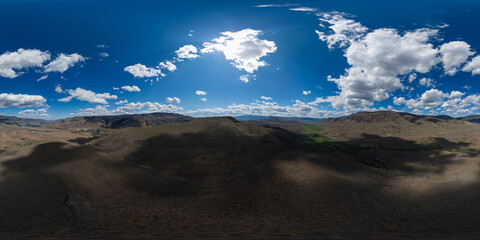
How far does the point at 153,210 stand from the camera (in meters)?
25.4

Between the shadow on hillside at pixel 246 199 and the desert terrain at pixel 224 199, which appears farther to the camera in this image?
the shadow on hillside at pixel 246 199

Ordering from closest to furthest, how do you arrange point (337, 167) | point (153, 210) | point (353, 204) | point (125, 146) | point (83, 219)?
point (83, 219) → point (153, 210) → point (353, 204) → point (337, 167) → point (125, 146)

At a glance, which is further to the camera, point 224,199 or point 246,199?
point 224,199

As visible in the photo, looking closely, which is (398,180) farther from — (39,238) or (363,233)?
(39,238)

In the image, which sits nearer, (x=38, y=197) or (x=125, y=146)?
(x=38, y=197)

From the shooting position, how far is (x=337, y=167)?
41781 mm

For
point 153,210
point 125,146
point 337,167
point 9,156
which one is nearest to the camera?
point 153,210

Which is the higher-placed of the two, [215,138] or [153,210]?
[215,138]

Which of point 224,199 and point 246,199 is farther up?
point 246,199

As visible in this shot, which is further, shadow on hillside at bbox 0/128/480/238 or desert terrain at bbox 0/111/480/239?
shadow on hillside at bbox 0/128/480/238

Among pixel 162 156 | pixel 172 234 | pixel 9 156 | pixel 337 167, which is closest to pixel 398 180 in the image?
pixel 337 167

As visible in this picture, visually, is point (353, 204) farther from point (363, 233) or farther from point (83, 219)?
point (83, 219)

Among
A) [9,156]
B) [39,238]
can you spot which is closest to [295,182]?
[39,238]

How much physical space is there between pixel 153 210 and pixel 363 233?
2107 centimetres
